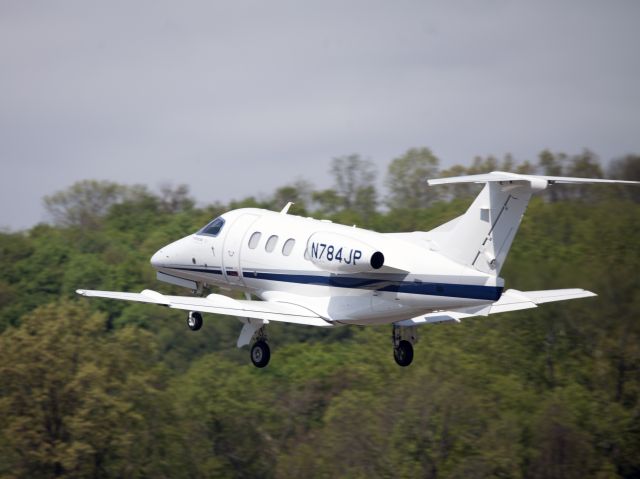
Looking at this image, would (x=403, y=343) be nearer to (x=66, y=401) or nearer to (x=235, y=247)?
(x=235, y=247)

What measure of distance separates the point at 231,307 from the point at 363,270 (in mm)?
4118

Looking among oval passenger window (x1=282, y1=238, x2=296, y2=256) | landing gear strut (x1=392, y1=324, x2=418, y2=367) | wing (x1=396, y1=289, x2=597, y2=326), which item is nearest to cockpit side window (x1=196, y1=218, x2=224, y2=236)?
oval passenger window (x1=282, y1=238, x2=296, y2=256)

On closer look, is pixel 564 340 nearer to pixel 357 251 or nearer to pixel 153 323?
pixel 153 323

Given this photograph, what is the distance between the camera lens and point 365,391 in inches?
2667

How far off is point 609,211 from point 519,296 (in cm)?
4275

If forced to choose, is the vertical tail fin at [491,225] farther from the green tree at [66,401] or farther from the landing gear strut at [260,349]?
the green tree at [66,401]

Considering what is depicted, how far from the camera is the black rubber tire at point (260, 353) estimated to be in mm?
33625

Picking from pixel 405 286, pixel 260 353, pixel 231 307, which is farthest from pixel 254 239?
pixel 405 286

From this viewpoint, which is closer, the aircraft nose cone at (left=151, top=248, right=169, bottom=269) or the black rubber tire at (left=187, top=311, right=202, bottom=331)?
the black rubber tire at (left=187, top=311, right=202, bottom=331)

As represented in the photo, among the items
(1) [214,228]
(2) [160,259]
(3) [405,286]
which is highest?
(1) [214,228]

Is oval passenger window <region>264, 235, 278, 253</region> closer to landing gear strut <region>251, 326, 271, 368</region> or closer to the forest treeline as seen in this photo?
landing gear strut <region>251, 326, 271, 368</region>

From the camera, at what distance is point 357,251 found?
97.2 feet

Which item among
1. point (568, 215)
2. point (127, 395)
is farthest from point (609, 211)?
point (127, 395)

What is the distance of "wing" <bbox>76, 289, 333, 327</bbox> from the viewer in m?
31.4
